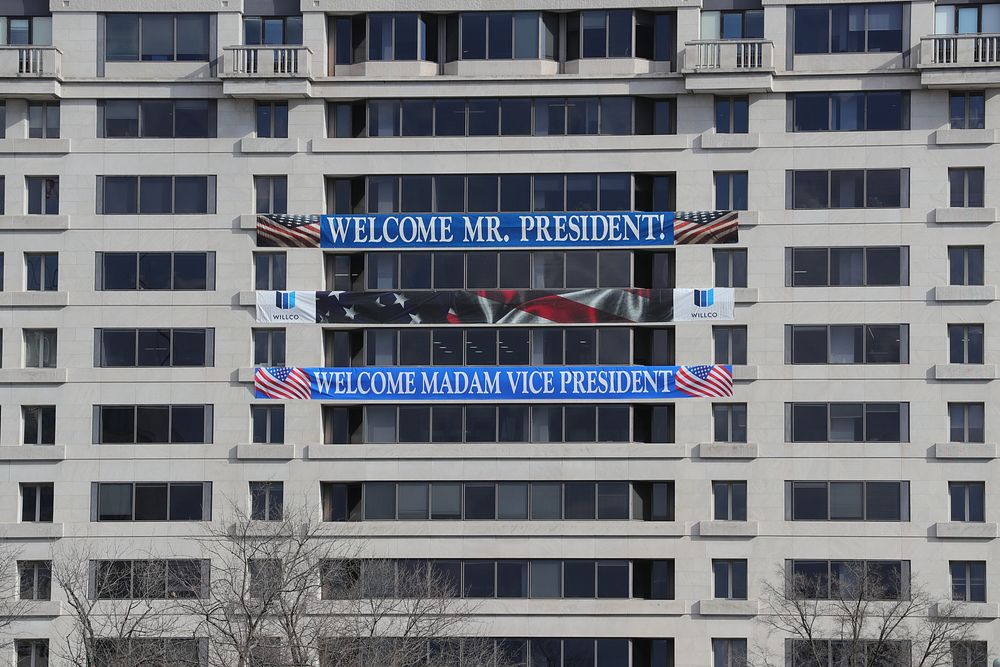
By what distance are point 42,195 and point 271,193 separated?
11.0 meters

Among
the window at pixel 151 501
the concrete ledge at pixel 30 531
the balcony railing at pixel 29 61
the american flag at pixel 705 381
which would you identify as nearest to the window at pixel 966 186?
the american flag at pixel 705 381

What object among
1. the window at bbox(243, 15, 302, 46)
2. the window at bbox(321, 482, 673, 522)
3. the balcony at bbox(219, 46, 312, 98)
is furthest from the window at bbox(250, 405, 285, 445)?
the window at bbox(243, 15, 302, 46)

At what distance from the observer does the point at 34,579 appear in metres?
89.5

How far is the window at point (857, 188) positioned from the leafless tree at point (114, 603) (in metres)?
34.5

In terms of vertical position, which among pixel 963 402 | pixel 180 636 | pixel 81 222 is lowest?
pixel 180 636

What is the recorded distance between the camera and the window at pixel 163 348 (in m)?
90.3

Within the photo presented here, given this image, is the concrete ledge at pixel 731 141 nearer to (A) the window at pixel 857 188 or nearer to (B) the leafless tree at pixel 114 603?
(A) the window at pixel 857 188

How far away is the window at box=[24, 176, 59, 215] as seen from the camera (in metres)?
91.5

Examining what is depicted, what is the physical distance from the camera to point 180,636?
8800cm

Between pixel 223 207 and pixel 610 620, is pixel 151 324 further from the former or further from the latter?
pixel 610 620

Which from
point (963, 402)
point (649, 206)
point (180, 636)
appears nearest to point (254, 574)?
point (180, 636)

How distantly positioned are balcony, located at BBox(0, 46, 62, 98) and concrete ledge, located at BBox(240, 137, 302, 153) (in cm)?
942

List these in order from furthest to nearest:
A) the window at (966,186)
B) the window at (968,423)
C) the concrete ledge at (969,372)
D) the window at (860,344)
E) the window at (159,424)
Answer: the window at (159,424)
the window at (966,186)
the window at (860,344)
the window at (968,423)
the concrete ledge at (969,372)

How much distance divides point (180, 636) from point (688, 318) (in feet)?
91.2
